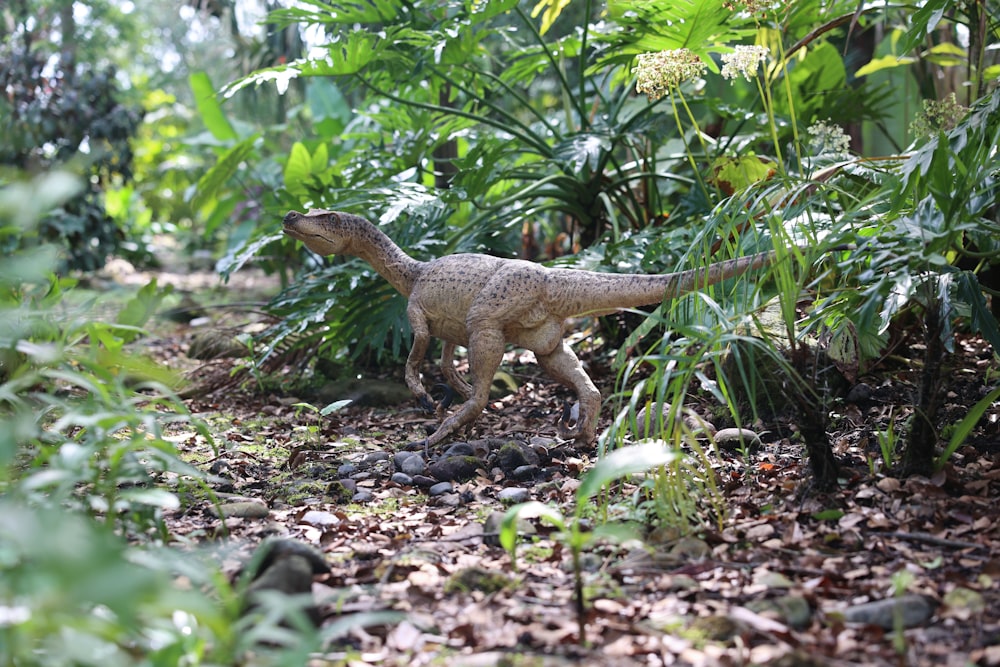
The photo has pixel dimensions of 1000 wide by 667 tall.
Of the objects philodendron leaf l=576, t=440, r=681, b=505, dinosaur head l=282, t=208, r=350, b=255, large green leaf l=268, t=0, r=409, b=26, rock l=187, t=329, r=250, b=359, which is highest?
large green leaf l=268, t=0, r=409, b=26

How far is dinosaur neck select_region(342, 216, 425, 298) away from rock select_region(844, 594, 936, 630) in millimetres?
2009

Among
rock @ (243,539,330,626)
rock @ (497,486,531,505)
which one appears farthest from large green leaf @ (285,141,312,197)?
rock @ (243,539,330,626)

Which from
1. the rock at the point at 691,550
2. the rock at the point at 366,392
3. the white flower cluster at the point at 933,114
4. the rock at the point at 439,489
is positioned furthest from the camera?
the rock at the point at 366,392

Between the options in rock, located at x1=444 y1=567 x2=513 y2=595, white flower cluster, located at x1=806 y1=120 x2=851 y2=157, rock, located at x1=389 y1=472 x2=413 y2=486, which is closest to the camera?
rock, located at x1=444 y1=567 x2=513 y2=595

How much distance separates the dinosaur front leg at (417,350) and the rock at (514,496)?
0.68 m

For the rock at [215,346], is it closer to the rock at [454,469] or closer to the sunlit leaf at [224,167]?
the sunlit leaf at [224,167]

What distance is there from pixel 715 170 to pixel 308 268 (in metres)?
3.73

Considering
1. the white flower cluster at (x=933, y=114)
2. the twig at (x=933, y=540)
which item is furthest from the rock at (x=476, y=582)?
the white flower cluster at (x=933, y=114)

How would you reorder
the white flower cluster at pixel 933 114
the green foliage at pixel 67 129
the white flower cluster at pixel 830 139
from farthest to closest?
the green foliage at pixel 67 129
the white flower cluster at pixel 830 139
the white flower cluster at pixel 933 114

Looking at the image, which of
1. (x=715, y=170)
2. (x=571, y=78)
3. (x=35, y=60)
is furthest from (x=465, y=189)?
(x=35, y=60)

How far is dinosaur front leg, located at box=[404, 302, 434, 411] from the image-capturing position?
128 inches

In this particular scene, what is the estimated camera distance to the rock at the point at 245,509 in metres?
2.54

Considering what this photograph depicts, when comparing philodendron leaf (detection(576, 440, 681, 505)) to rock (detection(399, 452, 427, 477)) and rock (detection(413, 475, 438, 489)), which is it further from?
rock (detection(399, 452, 427, 477))

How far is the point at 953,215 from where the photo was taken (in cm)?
239
